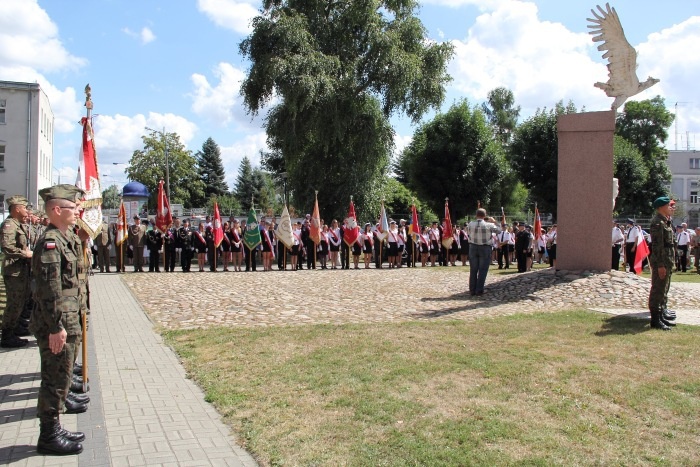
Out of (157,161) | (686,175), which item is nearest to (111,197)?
(157,161)

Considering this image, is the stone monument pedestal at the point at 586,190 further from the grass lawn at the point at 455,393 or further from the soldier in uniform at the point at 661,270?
the grass lawn at the point at 455,393

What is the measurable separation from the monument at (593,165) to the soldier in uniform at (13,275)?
1111 centimetres

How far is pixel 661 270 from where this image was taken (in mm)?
8891

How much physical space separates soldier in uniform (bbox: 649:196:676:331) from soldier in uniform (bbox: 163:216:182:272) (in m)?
15.9

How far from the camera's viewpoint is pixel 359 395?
5660 mm

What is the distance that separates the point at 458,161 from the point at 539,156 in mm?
8936

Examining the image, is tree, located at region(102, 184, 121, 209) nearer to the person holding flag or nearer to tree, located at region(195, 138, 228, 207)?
tree, located at region(195, 138, 228, 207)

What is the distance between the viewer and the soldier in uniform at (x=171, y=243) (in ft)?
67.4

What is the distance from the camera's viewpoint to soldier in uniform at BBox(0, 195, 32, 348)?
7977 millimetres

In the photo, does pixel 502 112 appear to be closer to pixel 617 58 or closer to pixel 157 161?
pixel 157 161

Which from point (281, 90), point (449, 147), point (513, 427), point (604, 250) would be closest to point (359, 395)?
point (513, 427)

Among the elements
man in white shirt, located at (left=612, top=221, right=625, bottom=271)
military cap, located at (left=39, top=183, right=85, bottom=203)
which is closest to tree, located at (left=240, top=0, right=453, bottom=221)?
man in white shirt, located at (left=612, top=221, right=625, bottom=271)

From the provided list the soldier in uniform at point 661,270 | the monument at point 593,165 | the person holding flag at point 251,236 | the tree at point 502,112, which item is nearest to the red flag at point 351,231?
the person holding flag at point 251,236

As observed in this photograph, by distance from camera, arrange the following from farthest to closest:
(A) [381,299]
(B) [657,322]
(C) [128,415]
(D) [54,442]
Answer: (A) [381,299] → (B) [657,322] → (C) [128,415] → (D) [54,442]
